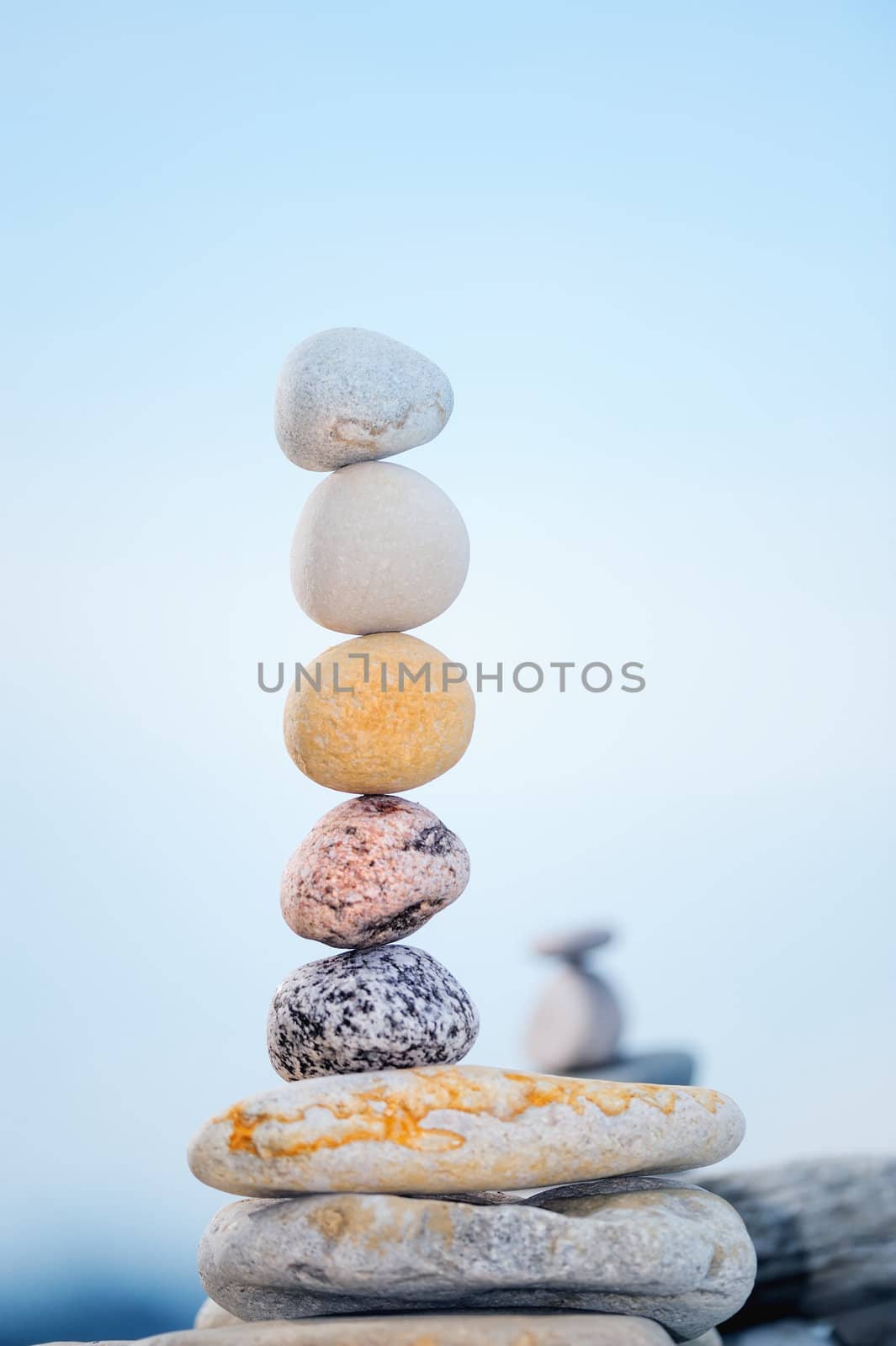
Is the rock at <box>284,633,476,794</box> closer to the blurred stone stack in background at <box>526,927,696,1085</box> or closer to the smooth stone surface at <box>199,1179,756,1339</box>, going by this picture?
the smooth stone surface at <box>199,1179,756,1339</box>

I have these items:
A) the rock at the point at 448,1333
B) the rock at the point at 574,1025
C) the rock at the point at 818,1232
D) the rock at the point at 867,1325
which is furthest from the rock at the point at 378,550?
the rock at the point at 867,1325

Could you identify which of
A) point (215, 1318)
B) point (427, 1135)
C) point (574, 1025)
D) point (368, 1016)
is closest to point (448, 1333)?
point (427, 1135)

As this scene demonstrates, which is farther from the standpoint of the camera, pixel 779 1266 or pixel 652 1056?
pixel 652 1056

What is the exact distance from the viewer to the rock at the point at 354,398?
318cm

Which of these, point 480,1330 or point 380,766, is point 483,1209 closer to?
point 480,1330

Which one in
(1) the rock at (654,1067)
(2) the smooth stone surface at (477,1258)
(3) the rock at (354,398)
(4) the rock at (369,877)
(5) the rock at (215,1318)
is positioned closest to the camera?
(2) the smooth stone surface at (477,1258)

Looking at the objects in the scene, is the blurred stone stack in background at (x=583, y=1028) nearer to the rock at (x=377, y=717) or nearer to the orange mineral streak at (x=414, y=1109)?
the rock at (x=377, y=717)

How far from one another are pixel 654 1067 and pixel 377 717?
245 centimetres

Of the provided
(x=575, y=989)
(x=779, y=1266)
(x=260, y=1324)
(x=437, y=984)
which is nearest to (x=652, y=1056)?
(x=575, y=989)

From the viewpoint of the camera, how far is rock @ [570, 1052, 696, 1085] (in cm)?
491

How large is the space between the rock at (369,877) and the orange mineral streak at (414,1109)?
42 centimetres

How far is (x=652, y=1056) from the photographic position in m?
4.94

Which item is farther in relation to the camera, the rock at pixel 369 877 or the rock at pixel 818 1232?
the rock at pixel 818 1232

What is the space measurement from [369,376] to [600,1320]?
2179 mm
